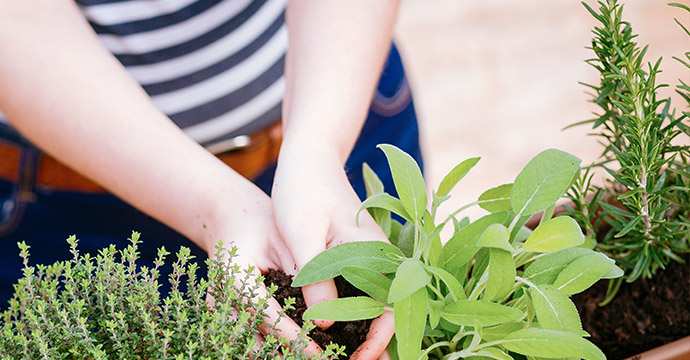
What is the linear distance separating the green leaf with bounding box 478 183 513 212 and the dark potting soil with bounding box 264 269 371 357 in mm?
145

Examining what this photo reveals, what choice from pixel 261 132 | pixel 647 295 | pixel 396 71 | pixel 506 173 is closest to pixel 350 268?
pixel 647 295

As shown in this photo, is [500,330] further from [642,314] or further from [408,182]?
[642,314]

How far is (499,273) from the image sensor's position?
19.6 inches

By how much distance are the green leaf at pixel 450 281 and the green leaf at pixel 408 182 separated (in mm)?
56

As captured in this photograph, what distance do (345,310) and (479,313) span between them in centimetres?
10

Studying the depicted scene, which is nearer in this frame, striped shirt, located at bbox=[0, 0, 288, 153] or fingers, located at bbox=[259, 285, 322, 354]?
fingers, located at bbox=[259, 285, 322, 354]

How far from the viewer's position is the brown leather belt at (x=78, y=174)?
1.03m

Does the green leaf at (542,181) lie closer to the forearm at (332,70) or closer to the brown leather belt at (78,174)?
the forearm at (332,70)

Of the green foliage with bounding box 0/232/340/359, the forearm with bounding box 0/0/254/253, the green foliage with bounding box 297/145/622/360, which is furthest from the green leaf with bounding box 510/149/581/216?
the forearm with bounding box 0/0/254/253

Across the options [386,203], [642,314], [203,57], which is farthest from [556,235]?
[203,57]

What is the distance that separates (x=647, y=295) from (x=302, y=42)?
1.68ft

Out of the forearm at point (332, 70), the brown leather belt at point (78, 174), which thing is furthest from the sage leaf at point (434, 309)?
the brown leather belt at point (78, 174)

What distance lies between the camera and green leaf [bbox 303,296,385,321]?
48cm

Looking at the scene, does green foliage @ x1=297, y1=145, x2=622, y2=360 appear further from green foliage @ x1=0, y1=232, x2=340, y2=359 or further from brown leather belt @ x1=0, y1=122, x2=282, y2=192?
brown leather belt @ x1=0, y1=122, x2=282, y2=192
